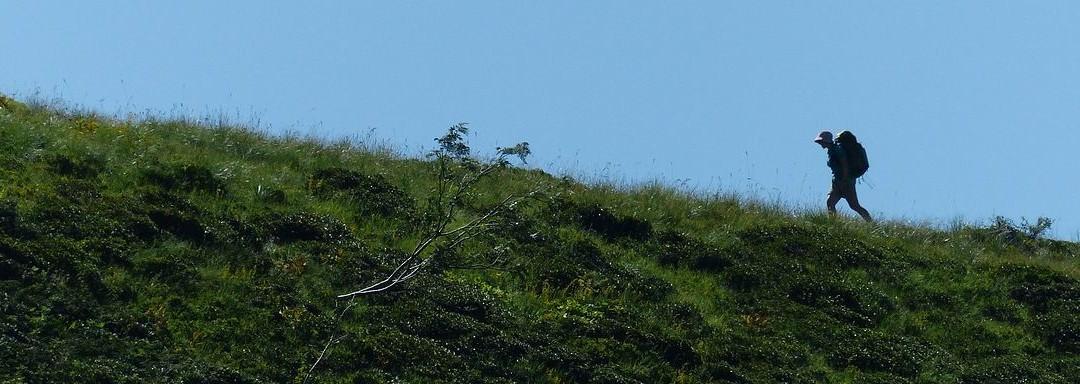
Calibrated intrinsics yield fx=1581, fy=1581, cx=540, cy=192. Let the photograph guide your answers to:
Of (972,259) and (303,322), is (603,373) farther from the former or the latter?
(972,259)

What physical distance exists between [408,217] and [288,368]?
5.16 meters

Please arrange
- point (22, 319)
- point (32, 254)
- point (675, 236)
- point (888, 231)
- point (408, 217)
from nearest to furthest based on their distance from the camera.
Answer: point (22, 319) → point (32, 254) → point (408, 217) → point (675, 236) → point (888, 231)

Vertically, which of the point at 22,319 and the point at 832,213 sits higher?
the point at 832,213

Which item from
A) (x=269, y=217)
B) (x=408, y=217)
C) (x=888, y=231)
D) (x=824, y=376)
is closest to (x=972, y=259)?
(x=888, y=231)

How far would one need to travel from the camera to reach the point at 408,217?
61.5 feet

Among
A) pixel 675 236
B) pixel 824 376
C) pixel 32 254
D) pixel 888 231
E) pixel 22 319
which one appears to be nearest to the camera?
pixel 22 319

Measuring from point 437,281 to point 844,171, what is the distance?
329 inches

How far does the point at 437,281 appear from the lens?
16.6 metres

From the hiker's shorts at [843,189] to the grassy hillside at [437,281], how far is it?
95cm

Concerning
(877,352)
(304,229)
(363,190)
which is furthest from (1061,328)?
(304,229)

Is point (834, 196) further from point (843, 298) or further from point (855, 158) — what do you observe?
point (843, 298)

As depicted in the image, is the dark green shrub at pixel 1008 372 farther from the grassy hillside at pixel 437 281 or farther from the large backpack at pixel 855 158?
the large backpack at pixel 855 158

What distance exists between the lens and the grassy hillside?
45.7 ft

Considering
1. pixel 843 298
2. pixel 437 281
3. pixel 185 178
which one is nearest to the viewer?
pixel 437 281
